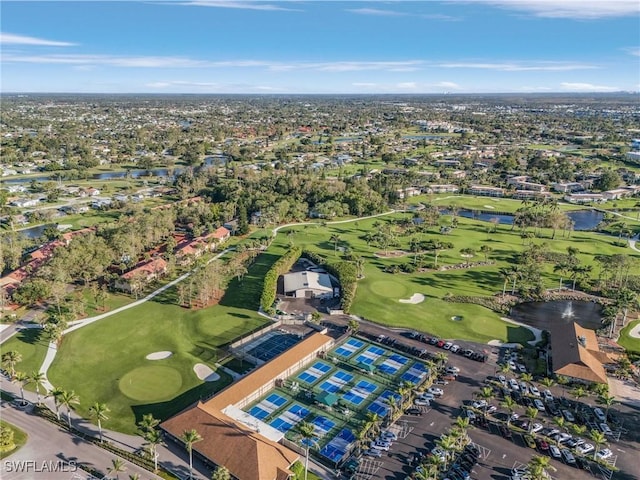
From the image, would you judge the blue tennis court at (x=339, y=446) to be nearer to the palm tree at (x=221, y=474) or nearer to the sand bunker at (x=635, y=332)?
the palm tree at (x=221, y=474)

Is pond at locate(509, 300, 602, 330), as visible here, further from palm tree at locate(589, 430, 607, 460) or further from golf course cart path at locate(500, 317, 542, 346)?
palm tree at locate(589, 430, 607, 460)

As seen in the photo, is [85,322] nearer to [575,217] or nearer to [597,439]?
[597,439]

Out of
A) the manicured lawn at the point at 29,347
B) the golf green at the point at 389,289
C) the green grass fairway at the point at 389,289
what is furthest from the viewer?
the golf green at the point at 389,289

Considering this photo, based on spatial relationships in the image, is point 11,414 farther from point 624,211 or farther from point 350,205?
point 624,211

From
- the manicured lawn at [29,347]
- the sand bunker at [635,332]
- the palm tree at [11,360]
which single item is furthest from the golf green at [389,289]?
the palm tree at [11,360]

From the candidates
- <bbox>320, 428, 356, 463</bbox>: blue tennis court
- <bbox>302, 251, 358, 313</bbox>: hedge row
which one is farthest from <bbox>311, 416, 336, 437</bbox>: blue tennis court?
<bbox>302, 251, 358, 313</bbox>: hedge row

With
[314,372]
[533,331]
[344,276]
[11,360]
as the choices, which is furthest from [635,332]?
[11,360]

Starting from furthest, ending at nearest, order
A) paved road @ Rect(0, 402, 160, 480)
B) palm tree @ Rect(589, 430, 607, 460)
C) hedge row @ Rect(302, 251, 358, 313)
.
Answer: hedge row @ Rect(302, 251, 358, 313), palm tree @ Rect(589, 430, 607, 460), paved road @ Rect(0, 402, 160, 480)
